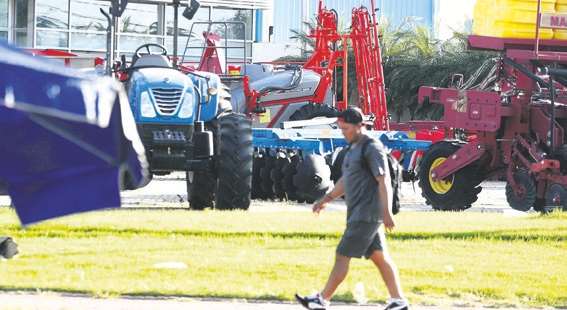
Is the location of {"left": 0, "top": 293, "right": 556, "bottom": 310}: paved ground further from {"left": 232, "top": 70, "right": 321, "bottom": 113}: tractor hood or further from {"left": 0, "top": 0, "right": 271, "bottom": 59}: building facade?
{"left": 0, "top": 0, "right": 271, "bottom": 59}: building facade

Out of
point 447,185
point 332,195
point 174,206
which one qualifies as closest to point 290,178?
point 174,206

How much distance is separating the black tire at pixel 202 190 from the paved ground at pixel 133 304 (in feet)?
28.1

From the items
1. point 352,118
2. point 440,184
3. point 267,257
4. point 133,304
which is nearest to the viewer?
point 352,118

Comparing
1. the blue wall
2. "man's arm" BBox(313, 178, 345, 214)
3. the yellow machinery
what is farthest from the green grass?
the blue wall

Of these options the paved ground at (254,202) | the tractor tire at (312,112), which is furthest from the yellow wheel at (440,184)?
the tractor tire at (312,112)

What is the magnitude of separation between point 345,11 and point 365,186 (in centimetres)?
5404

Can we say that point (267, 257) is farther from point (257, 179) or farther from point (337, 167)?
point (257, 179)

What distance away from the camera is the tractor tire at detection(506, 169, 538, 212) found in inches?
918

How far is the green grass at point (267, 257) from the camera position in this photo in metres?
12.9

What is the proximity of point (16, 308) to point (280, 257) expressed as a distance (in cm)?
408

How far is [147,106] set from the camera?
20719mm

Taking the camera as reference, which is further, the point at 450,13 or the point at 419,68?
the point at 450,13

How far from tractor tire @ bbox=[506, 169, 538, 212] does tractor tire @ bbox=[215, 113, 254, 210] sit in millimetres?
4795

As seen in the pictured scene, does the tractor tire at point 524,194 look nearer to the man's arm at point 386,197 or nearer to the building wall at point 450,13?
the man's arm at point 386,197
